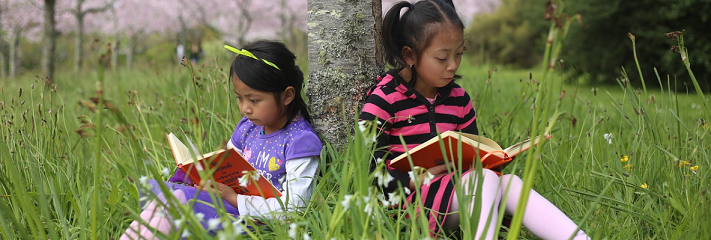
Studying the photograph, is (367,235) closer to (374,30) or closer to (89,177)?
(374,30)

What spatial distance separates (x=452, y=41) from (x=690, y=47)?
22.8ft

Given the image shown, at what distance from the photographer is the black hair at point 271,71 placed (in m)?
2.08

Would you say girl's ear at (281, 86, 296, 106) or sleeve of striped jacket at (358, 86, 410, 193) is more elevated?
girl's ear at (281, 86, 296, 106)

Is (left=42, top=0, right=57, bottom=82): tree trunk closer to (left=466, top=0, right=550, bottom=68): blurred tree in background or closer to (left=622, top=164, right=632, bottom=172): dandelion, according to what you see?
(left=622, top=164, right=632, bottom=172): dandelion

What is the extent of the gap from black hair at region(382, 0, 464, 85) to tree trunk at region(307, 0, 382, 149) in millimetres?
238

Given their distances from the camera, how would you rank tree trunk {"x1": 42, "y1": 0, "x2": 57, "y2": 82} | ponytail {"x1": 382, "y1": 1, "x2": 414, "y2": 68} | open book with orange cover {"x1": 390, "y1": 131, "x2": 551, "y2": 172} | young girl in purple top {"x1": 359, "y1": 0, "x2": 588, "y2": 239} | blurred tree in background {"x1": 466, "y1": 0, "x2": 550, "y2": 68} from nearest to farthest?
1. open book with orange cover {"x1": 390, "y1": 131, "x2": 551, "y2": 172}
2. young girl in purple top {"x1": 359, "y1": 0, "x2": 588, "y2": 239}
3. ponytail {"x1": 382, "y1": 1, "x2": 414, "y2": 68}
4. tree trunk {"x1": 42, "y1": 0, "x2": 57, "y2": 82}
5. blurred tree in background {"x1": 466, "y1": 0, "x2": 550, "y2": 68}

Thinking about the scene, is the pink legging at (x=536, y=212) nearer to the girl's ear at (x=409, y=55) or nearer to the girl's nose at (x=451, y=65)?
the girl's nose at (x=451, y=65)

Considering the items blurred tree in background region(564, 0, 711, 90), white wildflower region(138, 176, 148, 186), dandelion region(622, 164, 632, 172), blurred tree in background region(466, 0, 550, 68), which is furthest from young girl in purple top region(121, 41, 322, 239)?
blurred tree in background region(466, 0, 550, 68)

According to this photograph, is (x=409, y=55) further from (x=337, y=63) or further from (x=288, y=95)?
(x=288, y=95)

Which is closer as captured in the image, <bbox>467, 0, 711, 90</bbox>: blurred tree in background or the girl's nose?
the girl's nose

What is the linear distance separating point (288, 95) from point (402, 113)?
0.45 metres

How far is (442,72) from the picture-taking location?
2.08m

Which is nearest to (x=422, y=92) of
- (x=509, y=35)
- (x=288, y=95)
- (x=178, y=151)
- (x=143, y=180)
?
(x=288, y=95)

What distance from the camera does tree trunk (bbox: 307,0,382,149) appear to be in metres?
2.43
